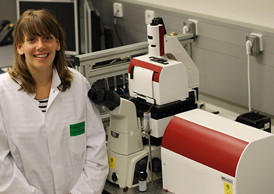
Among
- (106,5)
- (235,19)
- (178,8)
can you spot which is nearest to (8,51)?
(106,5)

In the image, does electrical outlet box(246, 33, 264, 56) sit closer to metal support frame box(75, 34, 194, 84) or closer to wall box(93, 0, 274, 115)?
wall box(93, 0, 274, 115)

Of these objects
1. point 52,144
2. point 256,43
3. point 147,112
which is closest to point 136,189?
point 147,112

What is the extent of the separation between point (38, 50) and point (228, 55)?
4.24 feet

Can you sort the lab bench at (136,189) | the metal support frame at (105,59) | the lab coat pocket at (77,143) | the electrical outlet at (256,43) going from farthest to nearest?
the electrical outlet at (256,43)
the metal support frame at (105,59)
the lab bench at (136,189)
the lab coat pocket at (77,143)

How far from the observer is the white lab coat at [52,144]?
92.7 inches

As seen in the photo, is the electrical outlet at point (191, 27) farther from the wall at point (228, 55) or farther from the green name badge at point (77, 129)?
the green name badge at point (77, 129)

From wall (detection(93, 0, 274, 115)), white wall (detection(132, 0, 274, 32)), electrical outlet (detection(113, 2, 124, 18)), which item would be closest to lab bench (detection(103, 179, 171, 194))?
wall (detection(93, 0, 274, 115))

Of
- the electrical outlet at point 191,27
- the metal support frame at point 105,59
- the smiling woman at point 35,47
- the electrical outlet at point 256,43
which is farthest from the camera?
the electrical outlet at point 191,27

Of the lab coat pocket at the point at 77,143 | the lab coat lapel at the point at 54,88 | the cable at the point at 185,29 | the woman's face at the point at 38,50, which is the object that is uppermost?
the woman's face at the point at 38,50

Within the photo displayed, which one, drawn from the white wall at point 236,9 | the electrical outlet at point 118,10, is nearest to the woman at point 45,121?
the white wall at point 236,9

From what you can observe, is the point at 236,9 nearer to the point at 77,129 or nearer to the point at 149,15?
the point at 149,15

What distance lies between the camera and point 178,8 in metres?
3.66

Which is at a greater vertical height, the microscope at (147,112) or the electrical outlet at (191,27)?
the electrical outlet at (191,27)

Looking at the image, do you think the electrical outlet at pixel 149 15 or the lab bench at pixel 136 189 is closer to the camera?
the lab bench at pixel 136 189
